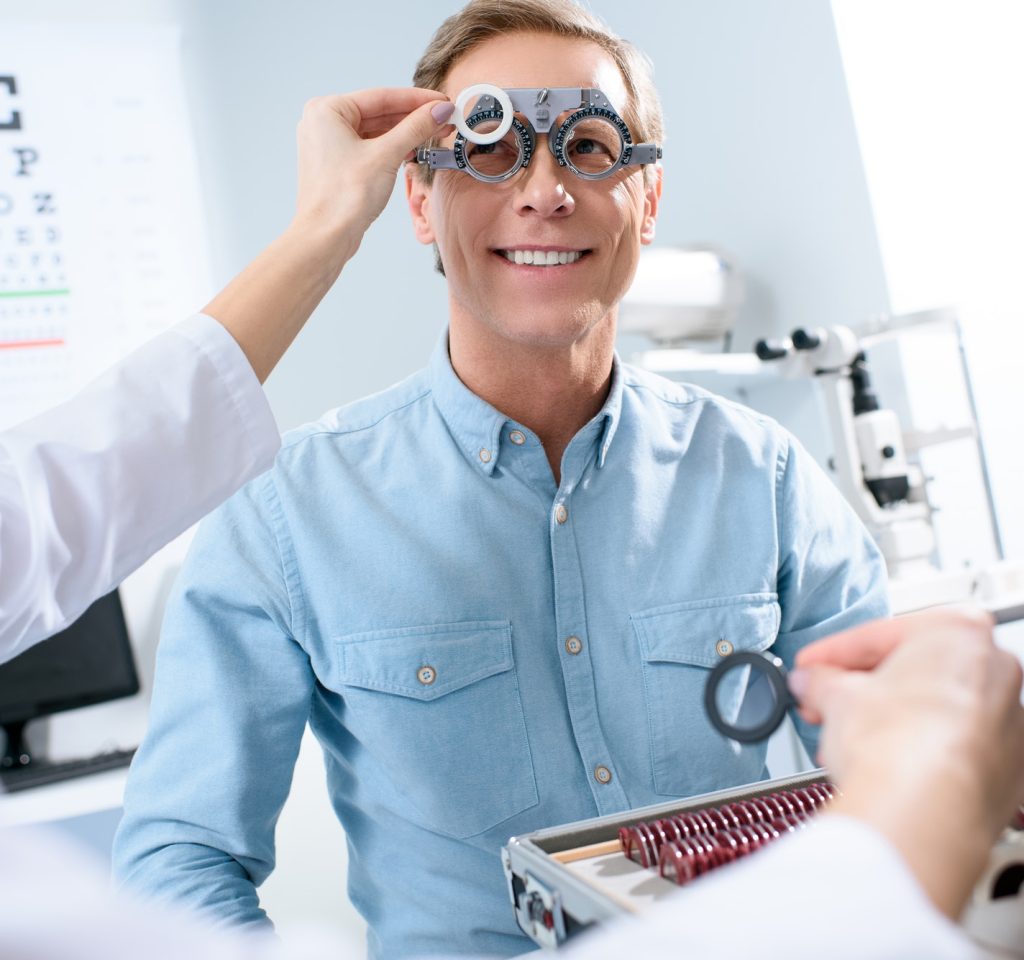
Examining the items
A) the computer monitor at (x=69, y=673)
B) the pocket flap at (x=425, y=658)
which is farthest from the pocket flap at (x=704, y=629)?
the computer monitor at (x=69, y=673)

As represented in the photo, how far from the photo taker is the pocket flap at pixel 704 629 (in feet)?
4.09

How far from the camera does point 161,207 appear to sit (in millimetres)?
2834

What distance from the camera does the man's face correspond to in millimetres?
1314

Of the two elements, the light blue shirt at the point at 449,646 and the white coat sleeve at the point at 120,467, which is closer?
the white coat sleeve at the point at 120,467

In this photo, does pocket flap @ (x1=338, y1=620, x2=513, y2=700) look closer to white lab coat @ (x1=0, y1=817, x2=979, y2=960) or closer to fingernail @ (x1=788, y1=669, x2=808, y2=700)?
fingernail @ (x1=788, y1=669, x2=808, y2=700)

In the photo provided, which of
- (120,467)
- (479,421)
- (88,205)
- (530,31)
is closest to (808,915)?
(120,467)

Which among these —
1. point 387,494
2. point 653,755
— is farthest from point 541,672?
point 387,494

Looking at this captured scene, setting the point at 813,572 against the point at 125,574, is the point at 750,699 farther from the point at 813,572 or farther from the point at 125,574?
the point at 813,572

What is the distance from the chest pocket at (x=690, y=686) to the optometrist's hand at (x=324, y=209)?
0.55m

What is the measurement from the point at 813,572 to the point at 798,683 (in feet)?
2.51

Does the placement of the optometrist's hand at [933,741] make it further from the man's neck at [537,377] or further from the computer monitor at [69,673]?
the computer monitor at [69,673]

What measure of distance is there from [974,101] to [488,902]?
2157 millimetres

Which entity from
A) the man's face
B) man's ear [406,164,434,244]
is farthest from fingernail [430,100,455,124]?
man's ear [406,164,434,244]

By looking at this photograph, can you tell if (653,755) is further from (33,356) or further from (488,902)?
(33,356)
